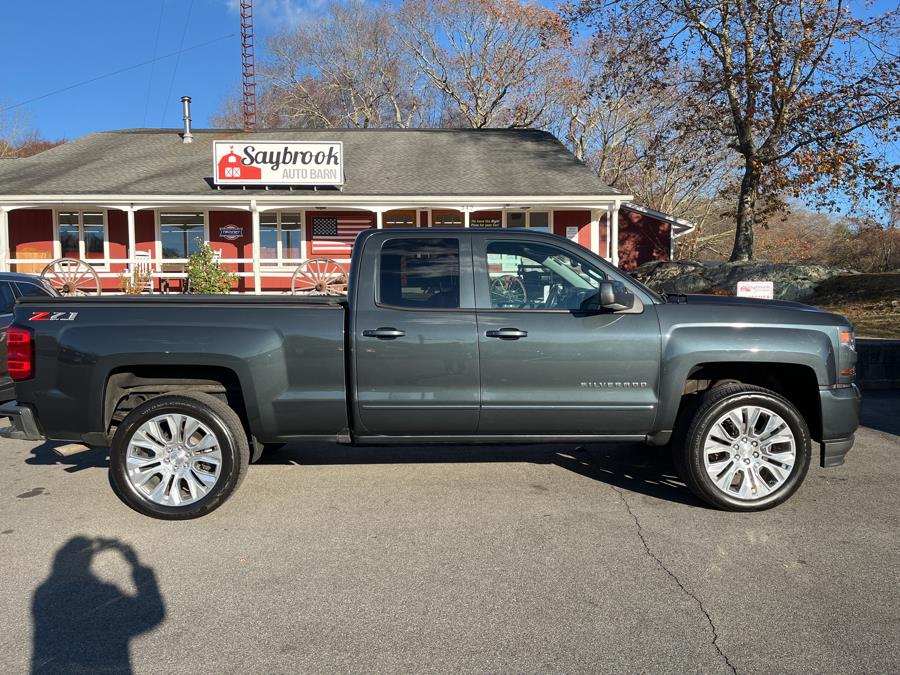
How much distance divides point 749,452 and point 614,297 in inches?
55.9

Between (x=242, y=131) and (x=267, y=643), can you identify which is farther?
(x=242, y=131)

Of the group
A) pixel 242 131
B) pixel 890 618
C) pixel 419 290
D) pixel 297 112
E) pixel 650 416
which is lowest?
pixel 890 618

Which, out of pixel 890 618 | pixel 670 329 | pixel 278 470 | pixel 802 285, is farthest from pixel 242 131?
pixel 890 618

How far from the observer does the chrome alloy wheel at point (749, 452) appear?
177 inches

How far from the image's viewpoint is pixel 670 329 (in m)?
4.49

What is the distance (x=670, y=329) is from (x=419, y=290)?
171cm

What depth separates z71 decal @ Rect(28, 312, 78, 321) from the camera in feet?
14.5

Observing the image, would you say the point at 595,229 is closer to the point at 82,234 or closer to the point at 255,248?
the point at 255,248

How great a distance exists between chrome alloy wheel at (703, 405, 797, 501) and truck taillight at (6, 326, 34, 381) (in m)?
4.49

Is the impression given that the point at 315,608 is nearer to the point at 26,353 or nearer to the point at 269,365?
the point at 269,365

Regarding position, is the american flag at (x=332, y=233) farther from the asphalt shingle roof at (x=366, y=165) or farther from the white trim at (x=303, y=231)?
the asphalt shingle roof at (x=366, y=165)

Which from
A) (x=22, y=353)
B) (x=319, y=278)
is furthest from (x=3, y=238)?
(x=22, y=353)

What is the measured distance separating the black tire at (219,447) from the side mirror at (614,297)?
2554 millimetres

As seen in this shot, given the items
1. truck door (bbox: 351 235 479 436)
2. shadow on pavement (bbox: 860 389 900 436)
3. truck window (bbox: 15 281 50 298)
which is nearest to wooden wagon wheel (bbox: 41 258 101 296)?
truck window (bbox: 15 281 50 298)
